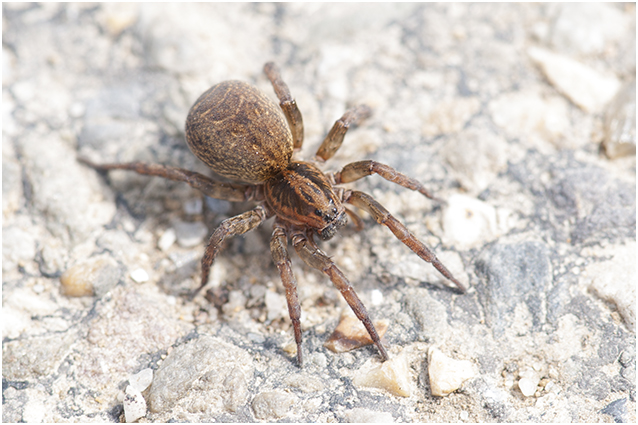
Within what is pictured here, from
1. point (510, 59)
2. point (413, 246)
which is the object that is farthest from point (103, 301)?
point (510, 59)

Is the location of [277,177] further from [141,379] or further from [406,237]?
[141,379]

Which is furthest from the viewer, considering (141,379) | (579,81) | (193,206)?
(579,81)

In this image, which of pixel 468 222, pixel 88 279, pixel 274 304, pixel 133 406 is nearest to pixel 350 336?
pixel 274 304

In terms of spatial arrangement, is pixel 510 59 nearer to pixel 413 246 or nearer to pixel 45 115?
pixel 413 246

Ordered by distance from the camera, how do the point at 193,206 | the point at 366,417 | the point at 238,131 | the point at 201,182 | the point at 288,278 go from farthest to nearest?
the point at 193,206 → the point at 201,182 → the point at 238,131 → the point at 288,278 → the point at 366,417

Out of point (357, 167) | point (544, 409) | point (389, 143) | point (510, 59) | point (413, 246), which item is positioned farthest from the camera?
point (510, 59)

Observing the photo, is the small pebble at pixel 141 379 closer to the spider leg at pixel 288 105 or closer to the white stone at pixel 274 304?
the white stone at pixel 274 304
